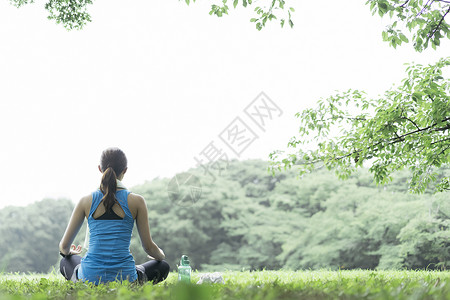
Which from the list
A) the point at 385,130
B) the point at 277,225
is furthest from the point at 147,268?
the point at 277,225

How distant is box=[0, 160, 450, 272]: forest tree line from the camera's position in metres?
16.9

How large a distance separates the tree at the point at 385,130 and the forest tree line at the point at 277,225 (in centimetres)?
1021

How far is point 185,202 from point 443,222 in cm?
1508

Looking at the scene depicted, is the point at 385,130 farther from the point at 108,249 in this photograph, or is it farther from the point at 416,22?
the point at 108,249

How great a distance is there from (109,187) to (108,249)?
389 mm

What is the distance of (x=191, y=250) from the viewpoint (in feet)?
76.3

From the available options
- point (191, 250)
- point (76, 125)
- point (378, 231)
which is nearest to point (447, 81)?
A: point (378, 231)

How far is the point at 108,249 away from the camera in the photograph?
257cm

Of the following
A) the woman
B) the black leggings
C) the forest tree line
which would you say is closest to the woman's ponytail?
the woman

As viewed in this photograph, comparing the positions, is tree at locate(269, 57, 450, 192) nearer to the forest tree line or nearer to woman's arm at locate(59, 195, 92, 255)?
woman's arm at locate(59, 195, 92, 255)

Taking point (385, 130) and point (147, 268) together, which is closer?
point (147, 268)

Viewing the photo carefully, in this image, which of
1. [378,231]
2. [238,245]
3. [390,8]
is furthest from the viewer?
[238,245]

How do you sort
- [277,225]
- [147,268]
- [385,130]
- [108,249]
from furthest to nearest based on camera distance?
[277,225] → [385,130] → [147,268] → [108,249]

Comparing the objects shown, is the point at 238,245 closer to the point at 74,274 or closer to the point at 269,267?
the point at 269,267
